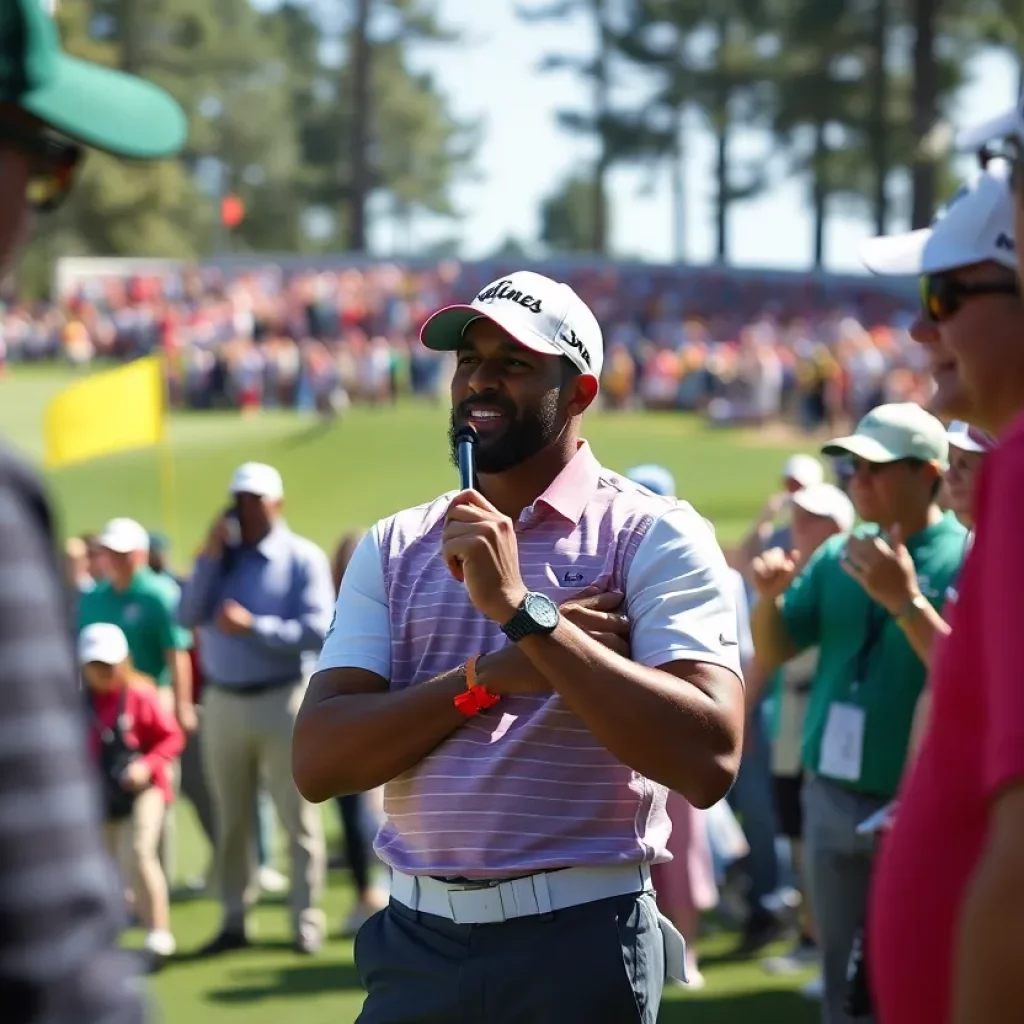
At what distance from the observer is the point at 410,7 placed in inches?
2355

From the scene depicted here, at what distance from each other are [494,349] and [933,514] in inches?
86.7

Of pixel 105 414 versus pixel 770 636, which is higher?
pixel 770 636

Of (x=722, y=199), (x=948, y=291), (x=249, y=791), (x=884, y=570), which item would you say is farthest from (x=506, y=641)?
(x=722, y=199)

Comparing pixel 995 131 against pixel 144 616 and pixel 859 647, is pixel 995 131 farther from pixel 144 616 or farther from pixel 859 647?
pixel 144 616

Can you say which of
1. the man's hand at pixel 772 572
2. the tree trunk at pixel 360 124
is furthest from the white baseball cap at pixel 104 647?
the tree trunk at pixel 360 124

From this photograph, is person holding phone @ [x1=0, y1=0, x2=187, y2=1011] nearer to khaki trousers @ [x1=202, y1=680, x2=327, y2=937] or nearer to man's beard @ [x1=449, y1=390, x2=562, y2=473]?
man's beard @ [x1=449, y1=390, x2=562, y2=473]

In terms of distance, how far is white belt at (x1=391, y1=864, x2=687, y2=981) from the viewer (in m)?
3.45

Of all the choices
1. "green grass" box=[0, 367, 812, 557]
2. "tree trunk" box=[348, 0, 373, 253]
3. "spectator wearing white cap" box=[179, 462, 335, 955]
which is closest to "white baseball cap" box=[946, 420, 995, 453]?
"spectator wearing white cap" box=[179, 462, 335, 955]

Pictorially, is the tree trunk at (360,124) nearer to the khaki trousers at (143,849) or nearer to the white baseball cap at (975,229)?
the khaki trousers at (143,849)

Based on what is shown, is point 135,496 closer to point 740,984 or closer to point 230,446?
point 230,446

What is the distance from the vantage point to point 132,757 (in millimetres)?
8625

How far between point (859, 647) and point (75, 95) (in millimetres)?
4055

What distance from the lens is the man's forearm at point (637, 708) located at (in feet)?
10.9

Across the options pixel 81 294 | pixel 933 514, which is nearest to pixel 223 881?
pixel 933 514
